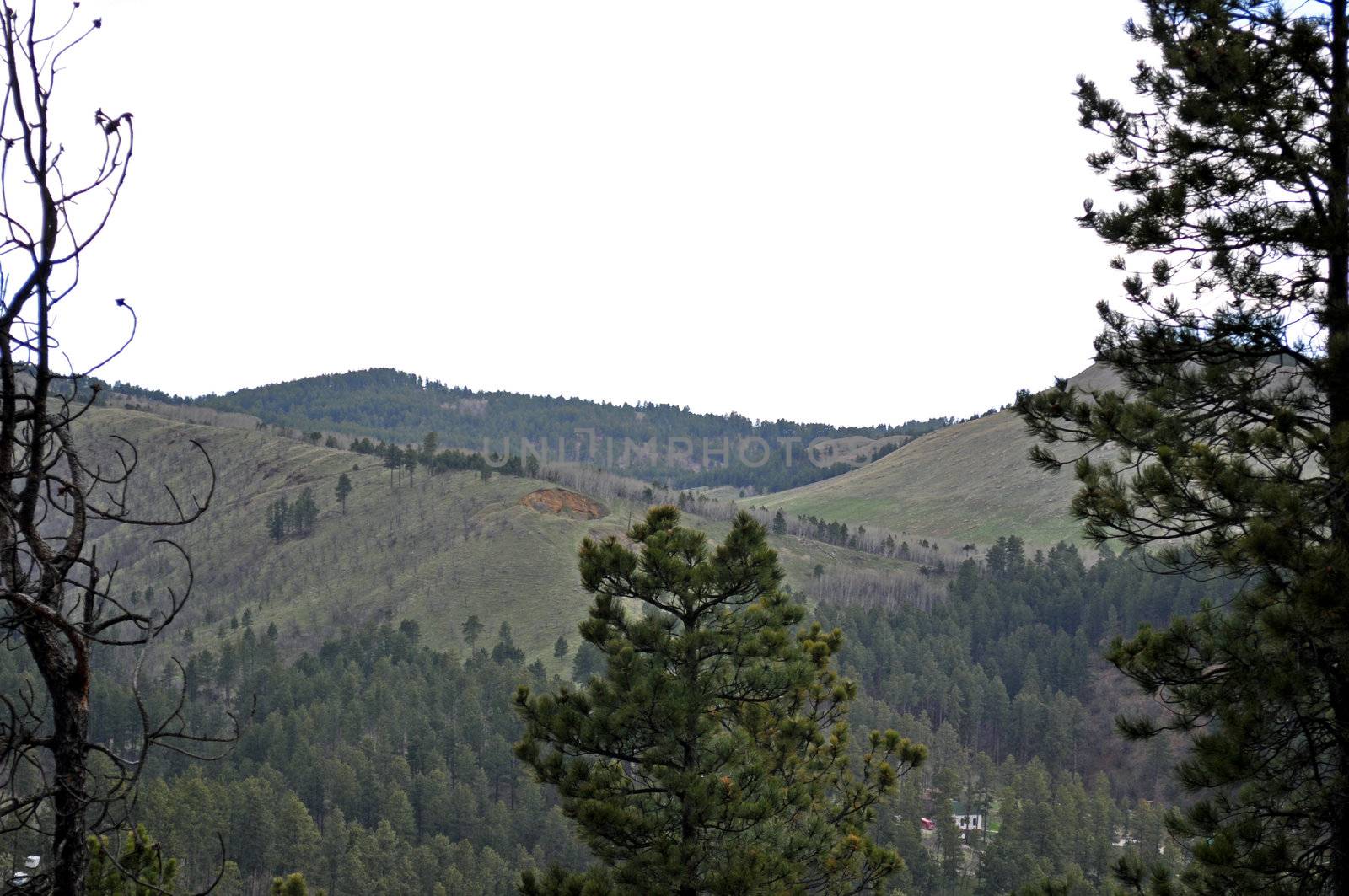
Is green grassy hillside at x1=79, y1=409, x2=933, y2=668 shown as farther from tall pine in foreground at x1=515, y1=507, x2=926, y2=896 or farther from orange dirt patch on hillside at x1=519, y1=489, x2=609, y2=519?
tall pine in foreground at x1=515, y1=507, x2=926, y2=896

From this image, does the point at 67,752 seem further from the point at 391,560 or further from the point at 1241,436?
the point at 391,560

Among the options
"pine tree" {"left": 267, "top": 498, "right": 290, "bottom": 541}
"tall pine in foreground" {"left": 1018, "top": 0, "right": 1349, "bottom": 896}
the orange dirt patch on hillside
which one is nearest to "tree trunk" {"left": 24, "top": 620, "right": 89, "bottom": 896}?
"tall pine in foreground" {"left": 1018, "top": 0, "right": 1349, "bottom": 896}

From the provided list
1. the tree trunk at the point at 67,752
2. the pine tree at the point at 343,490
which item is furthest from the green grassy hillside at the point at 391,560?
the tree trunk at the point at 67,752

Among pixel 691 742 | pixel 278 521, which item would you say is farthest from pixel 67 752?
pixel 278 521

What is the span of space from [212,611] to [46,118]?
157m

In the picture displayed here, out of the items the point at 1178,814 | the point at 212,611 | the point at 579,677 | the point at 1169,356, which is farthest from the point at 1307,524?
the point at 212,611

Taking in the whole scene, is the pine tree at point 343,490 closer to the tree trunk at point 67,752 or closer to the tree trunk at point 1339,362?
the tree trunk at point 1339,362

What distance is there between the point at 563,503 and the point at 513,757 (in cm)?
9682

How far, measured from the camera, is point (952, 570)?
176 metres

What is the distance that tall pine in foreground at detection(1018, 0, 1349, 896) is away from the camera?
8.59 meters

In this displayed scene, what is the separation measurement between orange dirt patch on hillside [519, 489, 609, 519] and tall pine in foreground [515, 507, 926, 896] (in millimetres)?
149900

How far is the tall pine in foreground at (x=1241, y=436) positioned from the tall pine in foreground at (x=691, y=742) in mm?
5760

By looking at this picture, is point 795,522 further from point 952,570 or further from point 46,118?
point 46,118

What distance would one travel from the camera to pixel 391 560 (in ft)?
507
